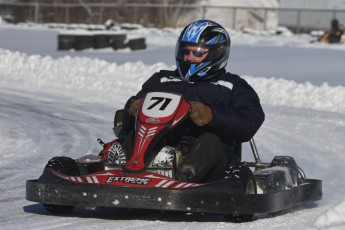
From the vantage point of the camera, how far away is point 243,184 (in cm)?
572

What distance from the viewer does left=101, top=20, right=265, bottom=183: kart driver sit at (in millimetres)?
5953

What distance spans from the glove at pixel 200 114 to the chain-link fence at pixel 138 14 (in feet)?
102

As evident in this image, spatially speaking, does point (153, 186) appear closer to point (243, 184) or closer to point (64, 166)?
point (243, 184)

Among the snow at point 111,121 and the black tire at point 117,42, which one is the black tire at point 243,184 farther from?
the black tire at point 117,42

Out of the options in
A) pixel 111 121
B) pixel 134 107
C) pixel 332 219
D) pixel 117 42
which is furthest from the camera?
pixel 117 42

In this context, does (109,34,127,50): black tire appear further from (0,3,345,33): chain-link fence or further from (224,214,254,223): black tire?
(224,214,254,223): black tire

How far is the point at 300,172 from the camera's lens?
6.82 meters

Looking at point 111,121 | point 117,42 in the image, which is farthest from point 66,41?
point 111,121

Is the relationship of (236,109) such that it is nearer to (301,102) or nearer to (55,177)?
(55,177)

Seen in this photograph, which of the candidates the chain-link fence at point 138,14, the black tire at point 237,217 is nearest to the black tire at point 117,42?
the chain-link fence at point 138,14

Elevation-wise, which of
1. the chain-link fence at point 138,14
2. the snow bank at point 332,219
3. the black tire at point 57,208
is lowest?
the chain-link fence at point 138,14

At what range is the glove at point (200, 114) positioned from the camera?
6035 mm

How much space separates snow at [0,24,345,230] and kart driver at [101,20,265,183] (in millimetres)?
375

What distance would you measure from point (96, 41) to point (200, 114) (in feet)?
58.3
